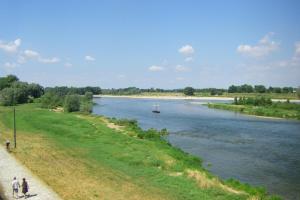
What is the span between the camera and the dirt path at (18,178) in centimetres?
2736

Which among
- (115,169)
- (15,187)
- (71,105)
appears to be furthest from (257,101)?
(15,187)

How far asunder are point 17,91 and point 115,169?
105116mm

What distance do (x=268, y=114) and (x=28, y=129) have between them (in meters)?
75.2

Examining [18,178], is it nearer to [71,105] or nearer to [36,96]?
[71,105]

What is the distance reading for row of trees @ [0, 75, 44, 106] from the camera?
4899 inches

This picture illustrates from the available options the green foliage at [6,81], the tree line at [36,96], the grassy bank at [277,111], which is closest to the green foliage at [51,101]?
the tree line at [36,96]

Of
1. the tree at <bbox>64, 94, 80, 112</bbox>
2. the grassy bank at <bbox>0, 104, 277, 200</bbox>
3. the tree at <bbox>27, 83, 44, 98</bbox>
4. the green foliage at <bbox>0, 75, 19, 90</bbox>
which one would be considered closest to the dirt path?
the grassy bank at <bbox>0, 104, 277, 200</bbox>

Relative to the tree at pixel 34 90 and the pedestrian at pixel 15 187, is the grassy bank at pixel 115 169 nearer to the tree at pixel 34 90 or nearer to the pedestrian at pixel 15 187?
the pedestrian at pixel 15 187

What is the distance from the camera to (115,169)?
3794cm

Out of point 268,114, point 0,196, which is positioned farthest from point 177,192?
point 268,114

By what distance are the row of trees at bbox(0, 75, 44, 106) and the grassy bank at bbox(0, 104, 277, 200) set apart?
5717 cm

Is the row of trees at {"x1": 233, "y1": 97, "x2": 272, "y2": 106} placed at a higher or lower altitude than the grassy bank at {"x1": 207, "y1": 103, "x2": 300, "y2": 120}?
higher

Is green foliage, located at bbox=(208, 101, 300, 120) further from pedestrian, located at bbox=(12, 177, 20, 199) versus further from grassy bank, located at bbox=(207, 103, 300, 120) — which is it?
pedestrian, located at bbox=(12, 177, 20, 199)

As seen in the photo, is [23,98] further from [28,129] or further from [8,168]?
[8,168]
